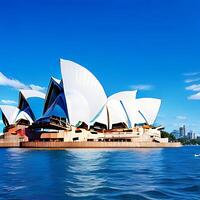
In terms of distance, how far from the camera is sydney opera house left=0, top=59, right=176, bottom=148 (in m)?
67.3

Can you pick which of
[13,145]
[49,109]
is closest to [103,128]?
[49,109]

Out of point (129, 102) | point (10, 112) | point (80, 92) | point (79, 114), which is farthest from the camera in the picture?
point (10, 112)

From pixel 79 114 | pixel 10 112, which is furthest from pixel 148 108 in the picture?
pixel 10 112

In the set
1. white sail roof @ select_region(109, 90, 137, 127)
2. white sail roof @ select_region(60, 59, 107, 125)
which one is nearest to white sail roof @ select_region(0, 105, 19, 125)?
white sail roof @ select_region(60, 59, 107, 125)

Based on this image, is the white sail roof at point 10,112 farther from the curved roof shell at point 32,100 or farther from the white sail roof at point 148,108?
the white sail roof at point 148,108

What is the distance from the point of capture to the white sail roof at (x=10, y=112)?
80.2 meters

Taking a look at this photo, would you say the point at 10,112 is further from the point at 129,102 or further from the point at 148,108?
the point at 148,108

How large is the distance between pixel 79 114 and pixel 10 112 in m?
19.8

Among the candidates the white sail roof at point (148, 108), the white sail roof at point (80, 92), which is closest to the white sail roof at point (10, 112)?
the white sail roof at point (80, 92)

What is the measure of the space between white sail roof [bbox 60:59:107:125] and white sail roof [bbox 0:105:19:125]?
57.1 ft

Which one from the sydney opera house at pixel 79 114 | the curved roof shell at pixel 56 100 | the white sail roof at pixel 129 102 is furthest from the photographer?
the white sail roof at pixel 129 102

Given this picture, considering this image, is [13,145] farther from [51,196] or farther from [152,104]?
[51,196]

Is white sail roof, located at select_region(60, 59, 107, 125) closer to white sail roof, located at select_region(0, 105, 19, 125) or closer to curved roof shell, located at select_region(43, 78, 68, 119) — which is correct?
curved roof shell, located at select_region(43, 78, 68, 119)

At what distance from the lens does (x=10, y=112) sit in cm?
8094
